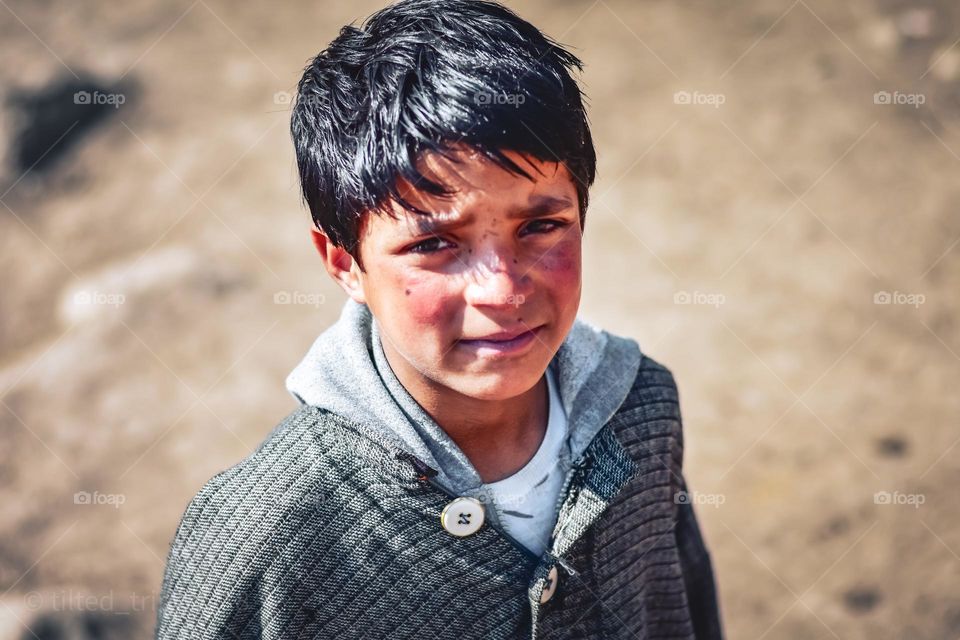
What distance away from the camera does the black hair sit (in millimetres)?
1382

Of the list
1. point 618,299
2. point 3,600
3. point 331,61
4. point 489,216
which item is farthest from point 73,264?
point 489,216

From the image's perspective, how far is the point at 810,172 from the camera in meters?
4.78

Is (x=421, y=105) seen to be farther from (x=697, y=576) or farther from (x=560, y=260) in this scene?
(x=697, y=576)

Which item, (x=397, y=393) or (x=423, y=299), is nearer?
(x=423, y=299)

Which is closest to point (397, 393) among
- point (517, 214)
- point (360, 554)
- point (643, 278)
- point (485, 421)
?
point (485, 421)

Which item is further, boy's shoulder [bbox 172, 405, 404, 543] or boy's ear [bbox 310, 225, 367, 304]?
boy's ear [bbox 310, 225, 367, 304]

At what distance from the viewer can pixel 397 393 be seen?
154 cm

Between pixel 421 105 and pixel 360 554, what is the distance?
724 mm

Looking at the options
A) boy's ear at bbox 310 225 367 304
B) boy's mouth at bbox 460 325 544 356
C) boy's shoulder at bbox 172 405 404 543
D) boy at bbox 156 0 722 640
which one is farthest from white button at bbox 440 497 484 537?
boy's ear at bbox 310 225 367 304

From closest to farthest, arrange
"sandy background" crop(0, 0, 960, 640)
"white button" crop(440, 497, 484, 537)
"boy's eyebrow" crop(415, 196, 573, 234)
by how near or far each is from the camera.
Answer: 1. "boy's eyebrow" crop(415, 196, 573, 234)
2. "white button" crop(440, 497, 484, 537)
3. "sandy background" crop(0, 0, 960, 640)

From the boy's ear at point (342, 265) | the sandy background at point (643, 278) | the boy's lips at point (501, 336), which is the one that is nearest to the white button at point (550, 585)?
the boy's lips at point (501, 336)

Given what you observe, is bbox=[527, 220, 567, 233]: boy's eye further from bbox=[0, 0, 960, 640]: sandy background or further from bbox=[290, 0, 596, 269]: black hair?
bbox=[0, 0, 960, 640]: sandy background

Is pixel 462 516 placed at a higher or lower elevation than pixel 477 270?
lower

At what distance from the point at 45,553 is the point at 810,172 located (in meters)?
4.04
